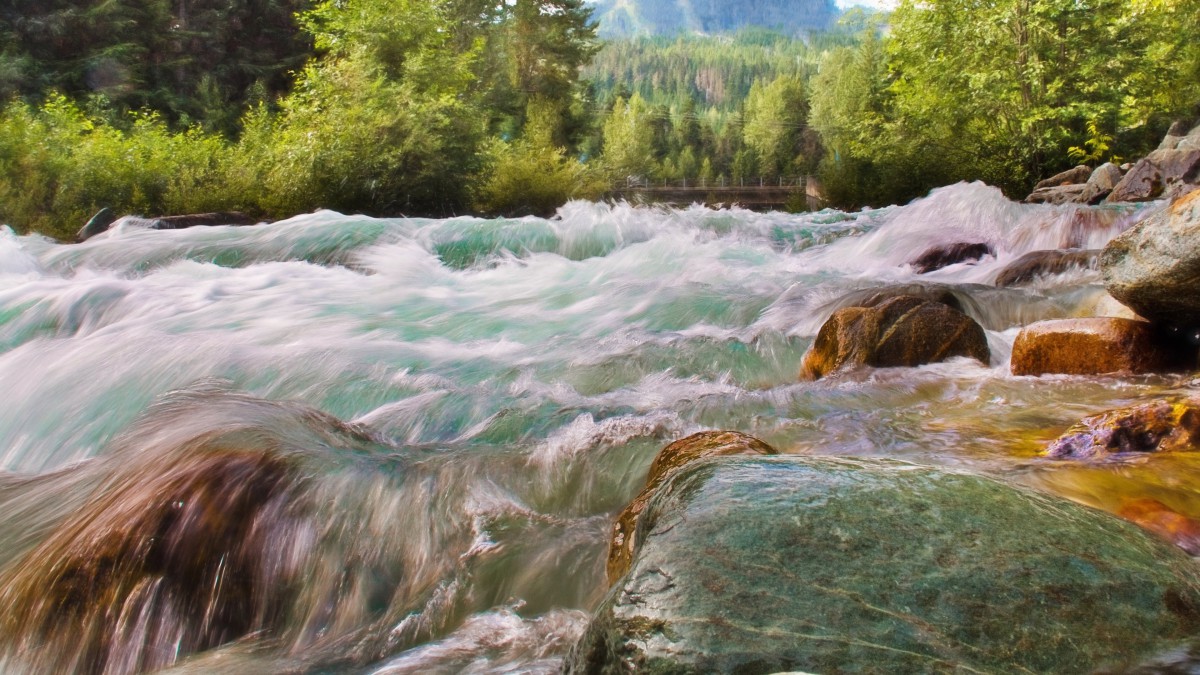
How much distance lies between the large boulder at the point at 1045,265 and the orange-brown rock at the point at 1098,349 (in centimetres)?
267

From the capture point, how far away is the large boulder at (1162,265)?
4.38 metres

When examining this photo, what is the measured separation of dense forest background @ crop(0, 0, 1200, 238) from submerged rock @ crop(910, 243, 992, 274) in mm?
9722

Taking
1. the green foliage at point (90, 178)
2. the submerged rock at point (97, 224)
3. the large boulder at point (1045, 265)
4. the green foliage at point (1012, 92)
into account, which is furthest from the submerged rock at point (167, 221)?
the green foliage at point (1012, 92)

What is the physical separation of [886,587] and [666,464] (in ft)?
4.95

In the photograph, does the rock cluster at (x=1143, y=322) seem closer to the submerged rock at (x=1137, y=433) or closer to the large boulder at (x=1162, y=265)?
the large boulder at (x=1162, y=265)

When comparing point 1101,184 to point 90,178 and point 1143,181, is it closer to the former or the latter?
point 1143,181

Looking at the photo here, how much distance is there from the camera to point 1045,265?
7.64m

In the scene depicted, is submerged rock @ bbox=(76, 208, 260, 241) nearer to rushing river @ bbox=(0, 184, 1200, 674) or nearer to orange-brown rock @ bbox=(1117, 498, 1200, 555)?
rushing river @ bbox=(0, 184, 1200, 674)

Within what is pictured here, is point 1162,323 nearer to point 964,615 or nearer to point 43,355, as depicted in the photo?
point 964,615

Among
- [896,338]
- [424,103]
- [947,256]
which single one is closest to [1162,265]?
[896,338]

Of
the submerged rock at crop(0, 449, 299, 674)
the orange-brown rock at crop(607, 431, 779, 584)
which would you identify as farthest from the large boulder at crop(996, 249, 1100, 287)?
the submerged rock at crop(0, 449, 299, 674)

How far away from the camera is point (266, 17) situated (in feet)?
97.2

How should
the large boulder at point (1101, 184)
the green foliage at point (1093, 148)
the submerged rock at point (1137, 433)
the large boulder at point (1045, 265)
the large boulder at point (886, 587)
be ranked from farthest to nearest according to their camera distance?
the green foliage at point (1093, 148), the large boulder at point (1101, 184), the large boulder at point (1045, 265), the submerged rock at point (1137, 433), the large boulder at point (886, 587)

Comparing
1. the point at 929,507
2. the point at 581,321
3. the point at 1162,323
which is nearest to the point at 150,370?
the point at 581,321
